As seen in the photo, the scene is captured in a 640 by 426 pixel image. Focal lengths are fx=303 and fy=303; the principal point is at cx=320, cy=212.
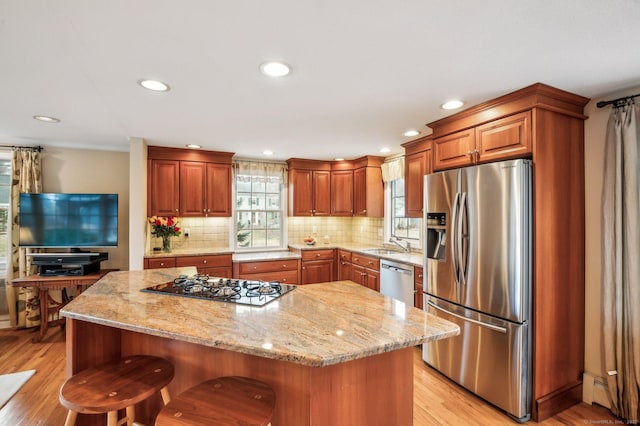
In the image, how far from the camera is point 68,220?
377 cm

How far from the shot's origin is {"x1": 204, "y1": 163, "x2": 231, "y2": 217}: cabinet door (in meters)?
4.25

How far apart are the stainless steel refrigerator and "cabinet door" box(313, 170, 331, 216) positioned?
2433 millimetres

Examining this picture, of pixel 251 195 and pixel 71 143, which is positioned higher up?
pixel 71 143

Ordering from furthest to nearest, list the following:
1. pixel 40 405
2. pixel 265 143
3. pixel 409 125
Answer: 1. pixel 265 143
2. pixel 409 125
3. pixel 40 405

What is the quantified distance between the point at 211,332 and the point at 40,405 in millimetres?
2202

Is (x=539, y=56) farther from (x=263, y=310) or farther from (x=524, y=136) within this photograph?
(x=263, y=310)

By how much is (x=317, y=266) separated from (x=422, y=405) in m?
2.55

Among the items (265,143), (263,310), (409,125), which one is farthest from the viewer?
(265,143)

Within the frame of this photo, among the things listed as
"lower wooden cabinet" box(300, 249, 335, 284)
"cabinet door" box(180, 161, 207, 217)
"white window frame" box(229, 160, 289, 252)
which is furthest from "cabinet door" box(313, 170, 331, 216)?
"cabinet door" box(180, 161, 207, 217)

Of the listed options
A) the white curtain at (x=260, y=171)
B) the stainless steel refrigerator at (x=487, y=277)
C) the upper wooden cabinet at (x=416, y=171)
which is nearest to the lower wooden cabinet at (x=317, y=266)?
the white curtain at (x=260, y=171)

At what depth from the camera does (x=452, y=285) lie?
2537mm

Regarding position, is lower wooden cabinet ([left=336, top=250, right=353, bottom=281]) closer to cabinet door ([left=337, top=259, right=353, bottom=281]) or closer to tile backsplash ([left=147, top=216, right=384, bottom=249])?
cabinet door ([left=337, top=259, right=353, bottom=281])

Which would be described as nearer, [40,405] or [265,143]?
[40,405]

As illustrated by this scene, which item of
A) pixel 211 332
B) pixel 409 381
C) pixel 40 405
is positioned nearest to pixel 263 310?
pixel 211 332
